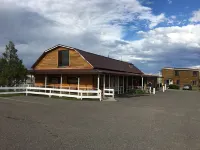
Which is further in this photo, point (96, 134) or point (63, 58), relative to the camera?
point (63, 58)

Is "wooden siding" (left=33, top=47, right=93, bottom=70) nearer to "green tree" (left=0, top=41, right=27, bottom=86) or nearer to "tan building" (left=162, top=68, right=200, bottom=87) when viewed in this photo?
"green tree" (left=0, top=41, right=27, bottom=86)

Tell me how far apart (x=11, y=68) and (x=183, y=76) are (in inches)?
1954

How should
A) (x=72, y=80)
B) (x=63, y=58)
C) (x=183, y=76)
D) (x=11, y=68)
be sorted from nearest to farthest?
(x=11, y=68), (x=72, y=80), (x=63, y=58), (x=183, y=76)

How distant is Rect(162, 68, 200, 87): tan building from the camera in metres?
64.2

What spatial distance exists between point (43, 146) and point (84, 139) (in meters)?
1.33

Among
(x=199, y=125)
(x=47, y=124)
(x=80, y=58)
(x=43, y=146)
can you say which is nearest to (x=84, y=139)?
(x=43, y=146)

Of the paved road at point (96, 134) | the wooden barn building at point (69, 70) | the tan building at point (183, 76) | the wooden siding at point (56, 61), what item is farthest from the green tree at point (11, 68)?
the tan building at point (183, 76)

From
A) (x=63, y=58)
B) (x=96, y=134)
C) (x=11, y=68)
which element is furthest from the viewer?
(x=63, y=58)

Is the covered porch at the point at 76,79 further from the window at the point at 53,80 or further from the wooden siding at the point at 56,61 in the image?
the wooden siding at the point at 56,61

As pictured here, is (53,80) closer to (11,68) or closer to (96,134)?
(11,68)

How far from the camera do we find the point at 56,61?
2938cm

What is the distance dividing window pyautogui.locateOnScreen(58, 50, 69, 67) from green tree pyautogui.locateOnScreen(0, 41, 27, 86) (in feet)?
14.0

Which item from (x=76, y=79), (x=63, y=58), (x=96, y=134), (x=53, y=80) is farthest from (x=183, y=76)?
(x=96, y=134)

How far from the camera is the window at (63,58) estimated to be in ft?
94.6
